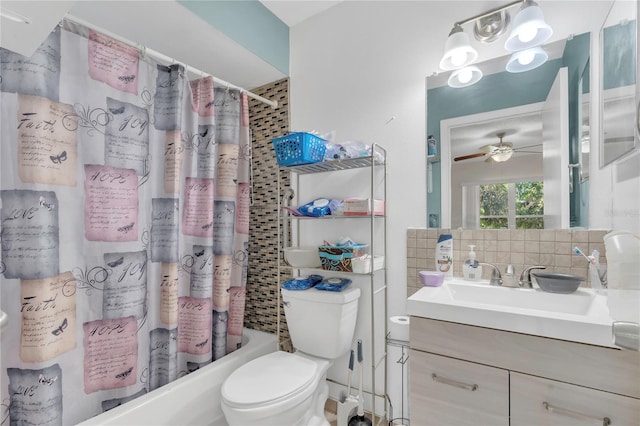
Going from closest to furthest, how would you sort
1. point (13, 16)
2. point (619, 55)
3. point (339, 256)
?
point (13, 16) < point (619, 55) < point (339, 256)

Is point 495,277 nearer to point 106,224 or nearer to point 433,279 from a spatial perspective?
point 433,279

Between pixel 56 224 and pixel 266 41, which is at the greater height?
pixel 266 41

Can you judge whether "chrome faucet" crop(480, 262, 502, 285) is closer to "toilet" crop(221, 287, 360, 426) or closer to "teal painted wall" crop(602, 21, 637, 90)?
"toilet" crop(221, 287, 360, 426)

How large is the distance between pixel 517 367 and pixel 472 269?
48cm

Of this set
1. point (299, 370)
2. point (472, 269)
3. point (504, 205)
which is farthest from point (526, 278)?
point (299, 370)

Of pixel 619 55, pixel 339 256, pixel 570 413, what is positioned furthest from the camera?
pixel 339 256

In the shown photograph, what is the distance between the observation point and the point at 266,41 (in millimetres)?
1823

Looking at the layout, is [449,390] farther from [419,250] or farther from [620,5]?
[620,5]

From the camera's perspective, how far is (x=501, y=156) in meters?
1.37

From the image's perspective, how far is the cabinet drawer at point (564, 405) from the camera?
782 millimetres

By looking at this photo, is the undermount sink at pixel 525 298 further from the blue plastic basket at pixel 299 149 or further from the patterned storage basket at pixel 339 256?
the blue plastic basket at pixel 299 149

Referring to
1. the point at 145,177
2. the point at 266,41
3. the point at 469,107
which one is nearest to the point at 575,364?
the point at 469,107

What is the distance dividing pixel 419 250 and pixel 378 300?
1.24ft

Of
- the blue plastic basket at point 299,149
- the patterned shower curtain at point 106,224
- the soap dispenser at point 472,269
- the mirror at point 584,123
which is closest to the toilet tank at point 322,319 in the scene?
the patterned shower curtain at point 106,224
